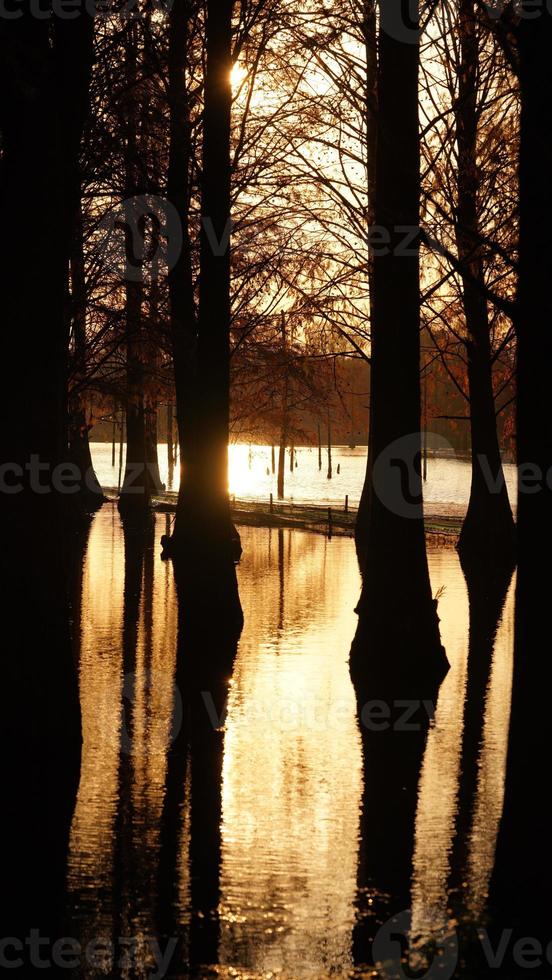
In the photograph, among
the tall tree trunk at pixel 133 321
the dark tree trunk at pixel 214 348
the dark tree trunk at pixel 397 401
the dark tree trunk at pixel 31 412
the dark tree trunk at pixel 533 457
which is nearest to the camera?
the dark tree trunk at pixel 533 457

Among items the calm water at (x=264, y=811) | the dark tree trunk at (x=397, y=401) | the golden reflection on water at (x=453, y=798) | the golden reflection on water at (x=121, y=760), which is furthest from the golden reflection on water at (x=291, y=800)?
the dark tree trunk at (x=397, y=401)

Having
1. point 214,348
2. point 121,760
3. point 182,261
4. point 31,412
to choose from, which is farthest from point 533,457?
point 182,261

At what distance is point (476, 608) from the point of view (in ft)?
71.3

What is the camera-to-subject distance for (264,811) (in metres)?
9.70

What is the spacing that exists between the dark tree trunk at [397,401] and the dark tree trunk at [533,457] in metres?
6.02

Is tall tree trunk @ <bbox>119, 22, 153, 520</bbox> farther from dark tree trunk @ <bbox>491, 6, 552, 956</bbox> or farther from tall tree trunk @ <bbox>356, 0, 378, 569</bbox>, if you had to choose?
dark tree trunk @ <bbox>491, 6, 552, 956</bbox>

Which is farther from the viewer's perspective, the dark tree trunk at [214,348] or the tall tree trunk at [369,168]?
the tall tree trunk at [369,168]

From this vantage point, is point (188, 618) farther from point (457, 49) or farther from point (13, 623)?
point (457, 49)

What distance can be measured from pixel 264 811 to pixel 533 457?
10.5 feet

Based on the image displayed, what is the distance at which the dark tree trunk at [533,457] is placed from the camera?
841 cm

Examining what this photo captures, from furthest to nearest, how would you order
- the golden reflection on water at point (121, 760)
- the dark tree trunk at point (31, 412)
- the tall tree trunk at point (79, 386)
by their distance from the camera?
the tall tree trunk at point (79, 386), the dark tree trunk at point (31, 412), the golden reflection on water at point (121, 760)

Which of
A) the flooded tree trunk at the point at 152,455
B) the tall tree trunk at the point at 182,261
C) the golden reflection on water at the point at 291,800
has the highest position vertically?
the tall tree trunk at the point at 182,261

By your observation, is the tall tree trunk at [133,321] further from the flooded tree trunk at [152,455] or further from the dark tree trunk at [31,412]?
the dark tree trunk at [31,412]

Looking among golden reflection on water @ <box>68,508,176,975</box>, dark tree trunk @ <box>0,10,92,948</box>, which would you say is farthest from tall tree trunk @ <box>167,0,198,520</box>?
dark tree trunk @ <box>0,10,92,948</box>
